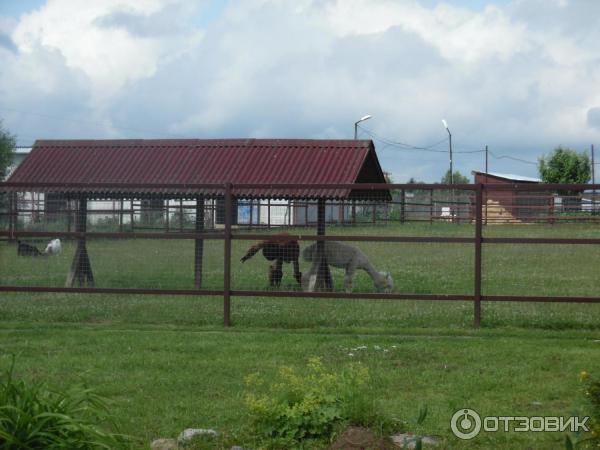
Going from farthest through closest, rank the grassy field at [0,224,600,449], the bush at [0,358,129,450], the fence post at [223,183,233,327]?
the fence post at [223,183,233,327]
the grassy field at [0,224,600,449]
the bush at [0,358,129,450]

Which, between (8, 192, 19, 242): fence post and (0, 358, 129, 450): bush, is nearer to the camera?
(0, 358, 129, 450): bush

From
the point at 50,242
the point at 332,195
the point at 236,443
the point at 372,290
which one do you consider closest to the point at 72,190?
the point at 50,242

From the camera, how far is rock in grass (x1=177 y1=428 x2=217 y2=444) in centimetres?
597

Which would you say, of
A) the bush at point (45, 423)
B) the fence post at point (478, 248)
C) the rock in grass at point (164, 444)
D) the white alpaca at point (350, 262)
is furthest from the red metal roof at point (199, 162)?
the bush at point (45, 423)

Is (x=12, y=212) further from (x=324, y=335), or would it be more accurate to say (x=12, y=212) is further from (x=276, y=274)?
(x=324, y=335)

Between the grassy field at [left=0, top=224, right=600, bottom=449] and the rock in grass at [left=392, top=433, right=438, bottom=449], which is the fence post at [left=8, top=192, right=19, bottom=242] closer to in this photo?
the grassy field at [left=0, top=224, right=600, bottom=449]

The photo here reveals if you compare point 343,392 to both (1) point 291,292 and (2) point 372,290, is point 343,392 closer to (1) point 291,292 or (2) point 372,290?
(1) point 291,292

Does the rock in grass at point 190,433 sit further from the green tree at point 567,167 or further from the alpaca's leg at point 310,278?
the green tree at point 567,167

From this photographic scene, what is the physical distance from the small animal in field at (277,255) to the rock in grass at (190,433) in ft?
19.8

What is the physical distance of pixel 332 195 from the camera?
1325 cm

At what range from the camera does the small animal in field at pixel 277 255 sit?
485 inches

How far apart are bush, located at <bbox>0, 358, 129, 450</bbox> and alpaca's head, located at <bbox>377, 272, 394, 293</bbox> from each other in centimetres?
762

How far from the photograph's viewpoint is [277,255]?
12602 mm

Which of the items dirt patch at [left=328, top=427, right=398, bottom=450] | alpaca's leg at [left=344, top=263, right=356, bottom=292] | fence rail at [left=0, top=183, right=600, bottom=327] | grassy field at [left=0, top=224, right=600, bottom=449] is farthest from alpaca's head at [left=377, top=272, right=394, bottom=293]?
dirt patch at [left=328, top=427, right=398, bottom=450]
